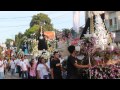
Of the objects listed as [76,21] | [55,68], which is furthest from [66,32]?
[55,68]

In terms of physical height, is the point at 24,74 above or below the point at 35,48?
below

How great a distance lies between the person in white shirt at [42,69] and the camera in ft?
59.2

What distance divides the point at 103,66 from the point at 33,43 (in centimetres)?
171

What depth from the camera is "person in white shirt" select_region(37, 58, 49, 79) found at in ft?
59.2

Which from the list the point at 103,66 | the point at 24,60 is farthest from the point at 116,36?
the point at 24,60

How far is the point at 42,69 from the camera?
18141mm

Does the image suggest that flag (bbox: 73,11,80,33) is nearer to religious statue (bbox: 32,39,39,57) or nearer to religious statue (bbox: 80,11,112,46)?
religious statue (bbox: 80,11,112,46)

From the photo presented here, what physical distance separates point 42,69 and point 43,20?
3.66 ft

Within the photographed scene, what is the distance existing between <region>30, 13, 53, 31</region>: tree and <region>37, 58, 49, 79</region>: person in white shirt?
0.76m

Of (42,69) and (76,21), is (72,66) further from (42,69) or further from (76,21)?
(76,21)
